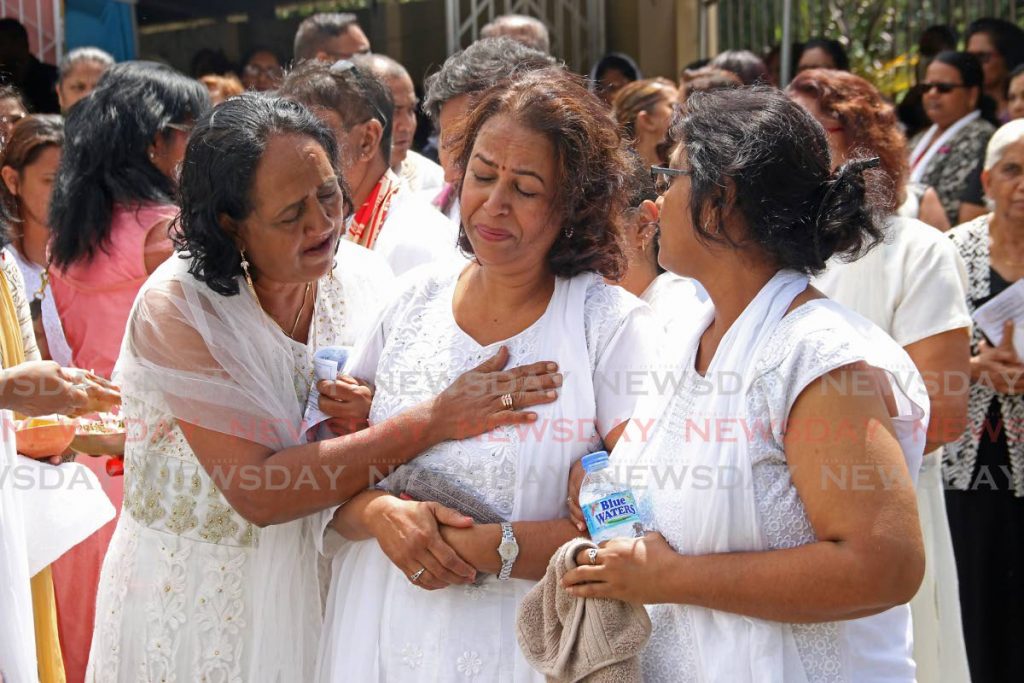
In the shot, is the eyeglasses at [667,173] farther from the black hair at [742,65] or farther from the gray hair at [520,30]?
the black hair at [742,65]

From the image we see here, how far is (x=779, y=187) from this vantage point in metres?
Result: 2.01

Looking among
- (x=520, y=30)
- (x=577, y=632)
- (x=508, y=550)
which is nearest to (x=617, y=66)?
(x=520, y=30)

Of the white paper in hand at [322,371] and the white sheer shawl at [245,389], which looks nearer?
the white sheer shawl at [245,389]

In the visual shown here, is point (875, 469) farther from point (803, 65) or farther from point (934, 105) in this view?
point (803, 65)

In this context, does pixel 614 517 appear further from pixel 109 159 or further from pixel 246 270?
pixel 109 159

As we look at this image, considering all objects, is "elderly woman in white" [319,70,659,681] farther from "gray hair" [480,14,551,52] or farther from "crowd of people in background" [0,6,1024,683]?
"gray hair" [480,14,551,52]

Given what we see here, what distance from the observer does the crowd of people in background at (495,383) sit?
1.95 metres

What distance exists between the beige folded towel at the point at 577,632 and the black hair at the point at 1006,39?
18.8 feet

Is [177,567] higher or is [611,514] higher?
[611,514]

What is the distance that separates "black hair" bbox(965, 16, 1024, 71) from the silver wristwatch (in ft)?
18.4

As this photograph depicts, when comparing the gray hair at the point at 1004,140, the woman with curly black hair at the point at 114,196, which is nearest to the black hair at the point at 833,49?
the gray hair at the point at 1004,140

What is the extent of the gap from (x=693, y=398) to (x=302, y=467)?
900 millimetres

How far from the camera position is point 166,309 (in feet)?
8.39

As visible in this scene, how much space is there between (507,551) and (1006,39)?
18.6ft
